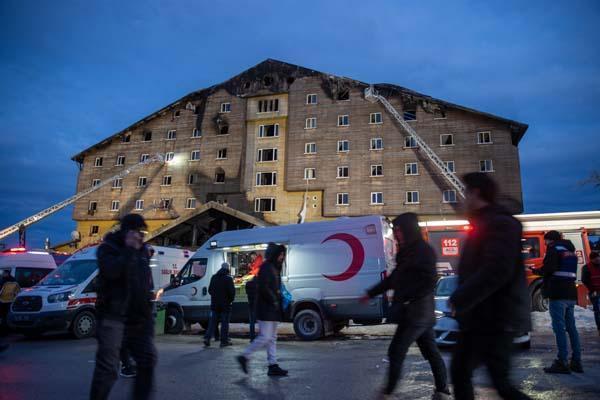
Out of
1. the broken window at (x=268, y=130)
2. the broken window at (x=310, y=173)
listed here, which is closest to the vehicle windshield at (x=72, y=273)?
the broken window at (x=310, y=173)

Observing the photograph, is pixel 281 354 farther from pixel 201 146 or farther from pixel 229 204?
pixel 201 146

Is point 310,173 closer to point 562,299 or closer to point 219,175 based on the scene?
point 219,175

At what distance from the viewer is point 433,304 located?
177 inches

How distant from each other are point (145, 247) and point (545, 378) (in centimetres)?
540

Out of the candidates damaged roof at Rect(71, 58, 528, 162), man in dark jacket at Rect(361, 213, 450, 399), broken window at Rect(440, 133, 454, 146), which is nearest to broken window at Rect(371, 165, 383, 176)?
broken window at Rect(440, 133, 454, 146)

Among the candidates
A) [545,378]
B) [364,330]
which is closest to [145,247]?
[545,378]

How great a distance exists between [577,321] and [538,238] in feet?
9.42

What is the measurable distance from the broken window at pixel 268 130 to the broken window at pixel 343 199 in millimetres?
8860

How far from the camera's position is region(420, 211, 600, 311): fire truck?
13492mm

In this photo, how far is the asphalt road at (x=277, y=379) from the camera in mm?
5301

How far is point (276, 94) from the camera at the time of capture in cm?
4112

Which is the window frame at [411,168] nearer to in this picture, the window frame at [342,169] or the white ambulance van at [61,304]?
the window frame at [342,169]

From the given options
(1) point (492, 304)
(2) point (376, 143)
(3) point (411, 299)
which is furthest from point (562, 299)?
(2) point (376, 143)

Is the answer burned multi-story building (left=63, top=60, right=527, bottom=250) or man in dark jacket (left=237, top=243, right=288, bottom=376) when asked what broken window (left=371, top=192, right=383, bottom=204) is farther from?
man in dark jacket (left=237, top=243, right=288, bottom=376)
